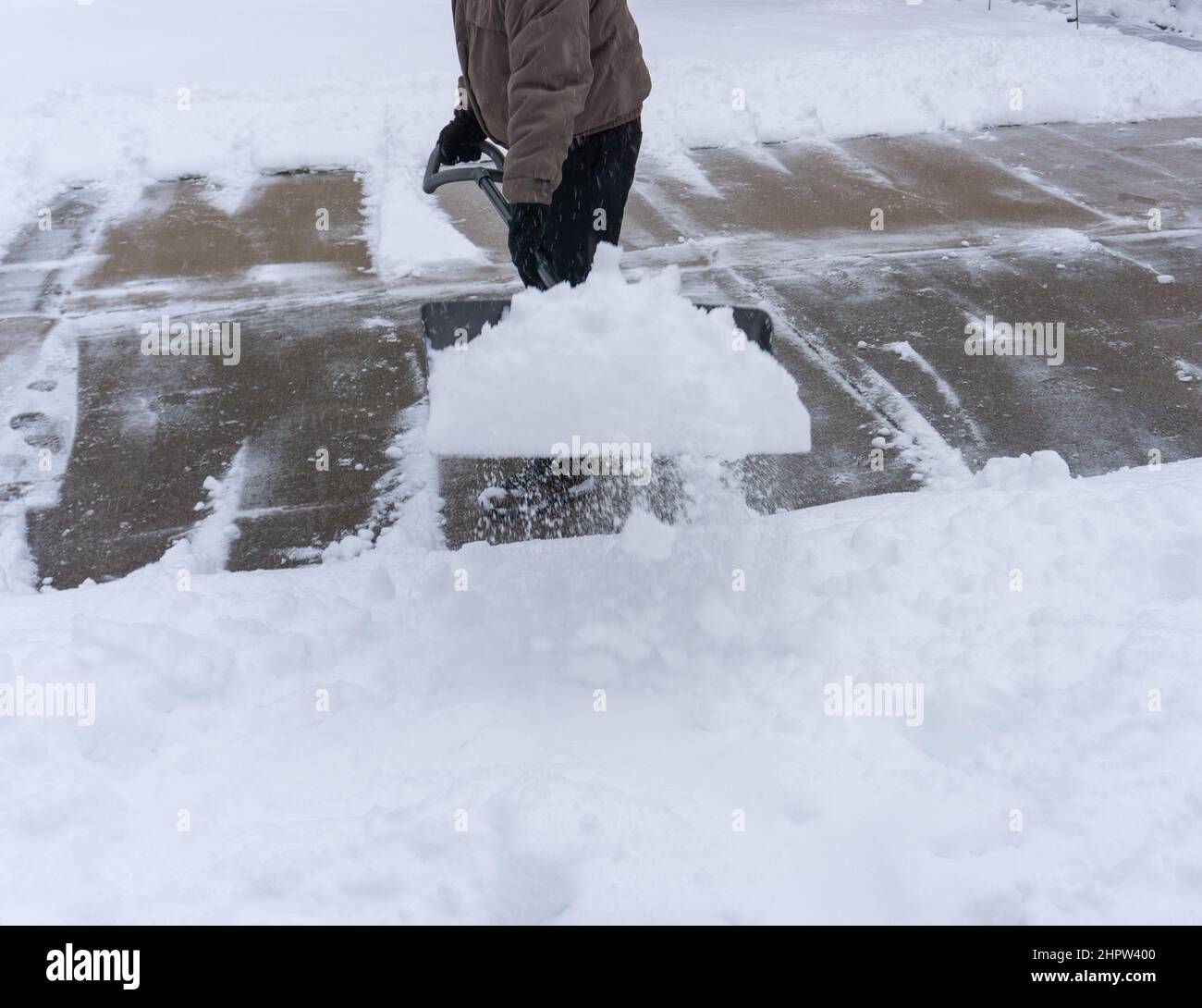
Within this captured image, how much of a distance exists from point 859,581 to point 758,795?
0.74 m

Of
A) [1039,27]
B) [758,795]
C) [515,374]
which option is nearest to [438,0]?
[1039,27]

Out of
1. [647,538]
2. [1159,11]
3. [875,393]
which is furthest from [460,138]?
[1159,11]

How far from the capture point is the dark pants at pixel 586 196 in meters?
3.04

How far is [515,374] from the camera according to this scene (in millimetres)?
2525

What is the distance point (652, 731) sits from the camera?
2.34 metres

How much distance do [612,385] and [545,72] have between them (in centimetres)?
83

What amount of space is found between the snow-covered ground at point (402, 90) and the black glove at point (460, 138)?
1.91 meters

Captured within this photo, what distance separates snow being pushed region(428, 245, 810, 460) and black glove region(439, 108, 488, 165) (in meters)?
1.10

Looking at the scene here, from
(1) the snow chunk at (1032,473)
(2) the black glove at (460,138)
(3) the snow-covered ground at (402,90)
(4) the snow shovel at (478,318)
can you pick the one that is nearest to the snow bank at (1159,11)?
(3) the snow-covered ground at (402,90)

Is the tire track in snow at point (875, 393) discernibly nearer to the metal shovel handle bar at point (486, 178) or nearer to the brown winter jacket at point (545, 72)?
the metal shovel handle bar at point (486, 178)

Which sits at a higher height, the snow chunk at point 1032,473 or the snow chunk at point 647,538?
Result: the snow chunk at point 647,538

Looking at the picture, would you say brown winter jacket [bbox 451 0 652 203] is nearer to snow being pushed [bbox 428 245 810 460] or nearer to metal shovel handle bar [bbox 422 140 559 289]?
metal shovel handle bar [bbox 422 140 559 289]

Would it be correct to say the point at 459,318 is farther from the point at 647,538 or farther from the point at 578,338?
the point at 647,538

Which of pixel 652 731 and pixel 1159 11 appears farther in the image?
pixel 1159 11
